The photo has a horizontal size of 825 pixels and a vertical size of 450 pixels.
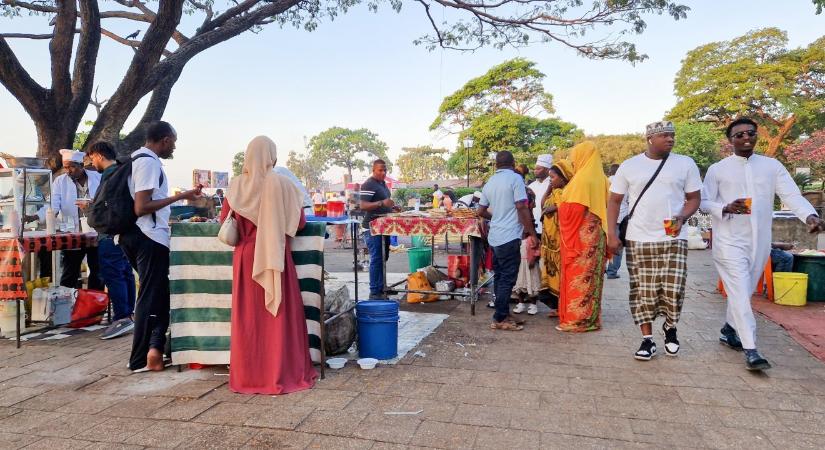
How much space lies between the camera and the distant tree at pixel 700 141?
119ft

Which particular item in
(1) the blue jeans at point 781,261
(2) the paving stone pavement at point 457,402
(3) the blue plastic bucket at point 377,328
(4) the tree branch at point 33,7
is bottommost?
(2) the paving stone pavement at point 457,402

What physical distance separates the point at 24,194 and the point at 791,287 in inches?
333

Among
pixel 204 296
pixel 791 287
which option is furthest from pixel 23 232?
pixel 791 287

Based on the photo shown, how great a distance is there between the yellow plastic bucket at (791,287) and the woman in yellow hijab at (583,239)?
9.25 feet

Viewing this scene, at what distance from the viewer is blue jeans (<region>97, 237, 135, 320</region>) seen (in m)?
5.52

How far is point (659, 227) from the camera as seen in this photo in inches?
165

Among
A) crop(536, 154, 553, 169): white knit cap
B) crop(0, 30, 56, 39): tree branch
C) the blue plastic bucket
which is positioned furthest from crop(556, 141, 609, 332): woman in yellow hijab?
crop(0, 30, 56, 39): tree branch

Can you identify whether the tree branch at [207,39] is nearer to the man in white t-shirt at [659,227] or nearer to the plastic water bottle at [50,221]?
the plastic water bottle at [50,221]

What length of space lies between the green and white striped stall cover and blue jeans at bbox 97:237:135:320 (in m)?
1.95

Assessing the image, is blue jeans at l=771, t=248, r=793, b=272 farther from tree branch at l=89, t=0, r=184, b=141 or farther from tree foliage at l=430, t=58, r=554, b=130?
tree foliage at l=430, t=58, r=554, b=130

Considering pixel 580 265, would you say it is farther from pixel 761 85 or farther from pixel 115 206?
pixel 761 85

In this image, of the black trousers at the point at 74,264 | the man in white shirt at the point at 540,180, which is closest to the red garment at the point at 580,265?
the man in white shirt at the point at 540,180

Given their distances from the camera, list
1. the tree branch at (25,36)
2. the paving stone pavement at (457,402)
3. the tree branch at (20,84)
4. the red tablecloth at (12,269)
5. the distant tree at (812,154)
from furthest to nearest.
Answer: the distant tree at (812,154)
the tree branch at (25,36)
the tree branch at (20,84)
the red tablecloth at (12,269)
the paving stone pavement at (457,402)

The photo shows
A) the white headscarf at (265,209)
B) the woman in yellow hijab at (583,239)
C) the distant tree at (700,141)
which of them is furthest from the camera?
the distant tree at (700,141)
